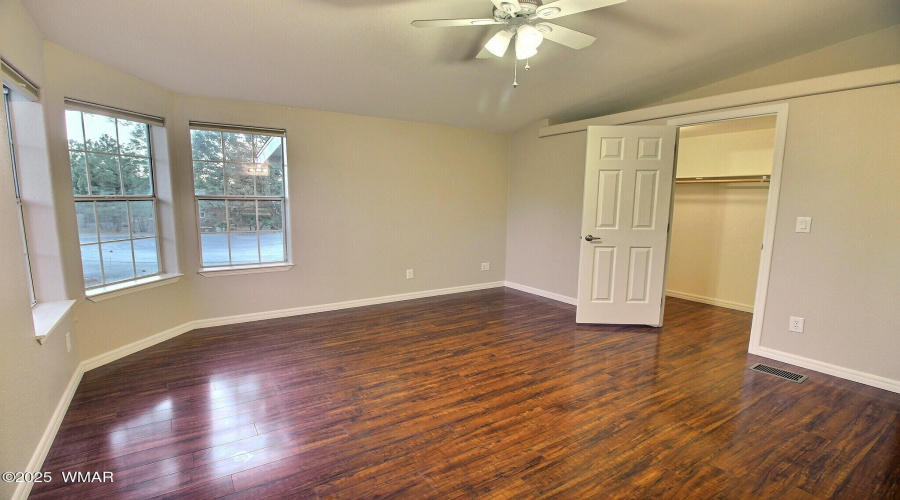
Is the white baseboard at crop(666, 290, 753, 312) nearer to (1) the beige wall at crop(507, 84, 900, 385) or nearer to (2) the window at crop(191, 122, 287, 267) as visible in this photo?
(1) the beige wall at crop(507, 84, 900, 385)

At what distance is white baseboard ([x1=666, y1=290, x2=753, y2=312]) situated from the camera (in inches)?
181

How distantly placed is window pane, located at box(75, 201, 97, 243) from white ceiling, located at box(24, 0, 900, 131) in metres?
1.05

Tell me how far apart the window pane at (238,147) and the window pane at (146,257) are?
3.37ft

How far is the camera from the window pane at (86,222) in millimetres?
2826

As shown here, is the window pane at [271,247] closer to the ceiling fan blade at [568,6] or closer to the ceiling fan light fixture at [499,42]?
the ceiling fan light fixture at [499,42]

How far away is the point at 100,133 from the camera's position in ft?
9.77

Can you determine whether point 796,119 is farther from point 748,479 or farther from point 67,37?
point 67,37

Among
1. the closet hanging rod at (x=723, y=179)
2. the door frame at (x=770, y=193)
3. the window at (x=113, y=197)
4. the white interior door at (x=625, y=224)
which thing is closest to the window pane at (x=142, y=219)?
the window at (x=113, y=197)

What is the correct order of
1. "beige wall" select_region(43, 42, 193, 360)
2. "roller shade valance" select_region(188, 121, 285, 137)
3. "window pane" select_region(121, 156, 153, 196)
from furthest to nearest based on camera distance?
"roller shade valance" select_region(188, 121, 285, 137) → "window pane" select_region(121, 156, 153, 196) → "beige wall" select_region(43, 42, 193, 360)

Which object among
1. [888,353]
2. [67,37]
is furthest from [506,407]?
[67,37]

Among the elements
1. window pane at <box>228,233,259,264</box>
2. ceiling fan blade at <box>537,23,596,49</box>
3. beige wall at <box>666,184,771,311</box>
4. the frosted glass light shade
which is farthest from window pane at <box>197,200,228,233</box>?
beige wall at <box>666,184,771,311</box>

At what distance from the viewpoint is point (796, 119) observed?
9.91 ft

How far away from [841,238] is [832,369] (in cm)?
99

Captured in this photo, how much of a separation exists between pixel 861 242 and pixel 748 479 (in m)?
2.13
